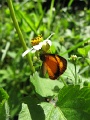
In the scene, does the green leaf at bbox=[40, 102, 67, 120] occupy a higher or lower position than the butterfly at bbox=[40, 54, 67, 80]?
lower

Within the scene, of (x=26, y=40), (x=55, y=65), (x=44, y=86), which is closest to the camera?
(x=55, y=65)

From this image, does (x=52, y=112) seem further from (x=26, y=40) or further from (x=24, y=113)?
(x=26, y=40)

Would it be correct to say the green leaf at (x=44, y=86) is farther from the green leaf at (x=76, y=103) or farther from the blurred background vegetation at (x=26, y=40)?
the blurred background vegetation at (x=26, y=40)

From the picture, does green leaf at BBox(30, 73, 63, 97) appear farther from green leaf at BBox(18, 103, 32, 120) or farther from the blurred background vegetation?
the blurred background vegetation

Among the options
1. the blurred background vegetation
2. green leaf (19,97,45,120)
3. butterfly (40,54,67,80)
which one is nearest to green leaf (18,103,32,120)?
green leaf (19,97,45,120)

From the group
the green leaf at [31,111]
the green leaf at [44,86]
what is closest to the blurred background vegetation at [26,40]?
the green leaf at [44,86]

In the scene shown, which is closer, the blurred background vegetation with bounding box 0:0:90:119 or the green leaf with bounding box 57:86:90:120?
the green leaf with bounding box 57:86:90:120

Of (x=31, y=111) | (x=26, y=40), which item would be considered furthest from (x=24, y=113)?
(x=26, y=40)
